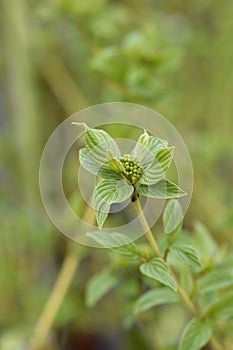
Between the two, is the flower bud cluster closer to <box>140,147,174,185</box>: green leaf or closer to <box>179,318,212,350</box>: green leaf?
<box>140,147,174,185</box>: green leaf

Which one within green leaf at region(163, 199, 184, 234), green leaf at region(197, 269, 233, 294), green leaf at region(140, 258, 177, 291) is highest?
green leaf at region(163, 199, 184, 234)

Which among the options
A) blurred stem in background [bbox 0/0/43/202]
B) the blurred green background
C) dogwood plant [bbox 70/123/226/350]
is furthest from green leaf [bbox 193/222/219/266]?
blurred stem in background [bbox 0/0/43/202]

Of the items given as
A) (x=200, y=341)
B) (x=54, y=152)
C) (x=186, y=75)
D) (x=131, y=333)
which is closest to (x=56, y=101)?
(x=54, y=152)

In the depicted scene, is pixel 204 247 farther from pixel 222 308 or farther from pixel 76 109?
pixel 76 109

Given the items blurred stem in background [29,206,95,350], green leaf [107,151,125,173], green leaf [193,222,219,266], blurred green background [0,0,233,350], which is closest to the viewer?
green leaf [107,151,125,173]

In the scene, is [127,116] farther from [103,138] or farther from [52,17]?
[103,138]

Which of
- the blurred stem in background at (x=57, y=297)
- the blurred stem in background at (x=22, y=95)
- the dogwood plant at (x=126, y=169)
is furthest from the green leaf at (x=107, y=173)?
the blurred stem in background at (x=22, y=95)
